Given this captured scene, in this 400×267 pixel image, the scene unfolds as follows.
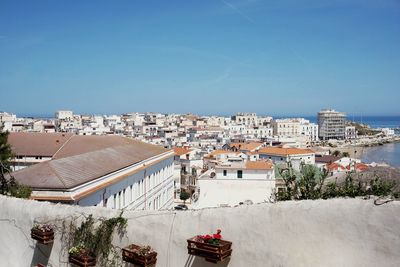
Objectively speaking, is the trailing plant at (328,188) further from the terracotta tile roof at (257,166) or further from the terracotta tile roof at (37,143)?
the terracotta tile roof at (37,143)

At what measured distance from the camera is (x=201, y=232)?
614 centimetres

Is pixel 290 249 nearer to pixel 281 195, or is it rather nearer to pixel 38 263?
pixel 281 195

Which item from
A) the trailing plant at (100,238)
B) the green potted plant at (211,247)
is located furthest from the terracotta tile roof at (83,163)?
the green potted plant at (211,247)

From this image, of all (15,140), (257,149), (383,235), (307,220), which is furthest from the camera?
(257,149)

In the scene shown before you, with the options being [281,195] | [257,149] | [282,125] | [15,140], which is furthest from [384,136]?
[281,195]

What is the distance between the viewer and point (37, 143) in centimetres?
3772

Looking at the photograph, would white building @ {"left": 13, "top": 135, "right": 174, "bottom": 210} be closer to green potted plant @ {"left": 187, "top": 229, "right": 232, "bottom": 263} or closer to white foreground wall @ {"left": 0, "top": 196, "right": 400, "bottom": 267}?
white foreground wall @ {"left": 0, "top": 196, "right": 400, "bottom": 267}

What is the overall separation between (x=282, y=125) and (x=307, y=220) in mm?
159641

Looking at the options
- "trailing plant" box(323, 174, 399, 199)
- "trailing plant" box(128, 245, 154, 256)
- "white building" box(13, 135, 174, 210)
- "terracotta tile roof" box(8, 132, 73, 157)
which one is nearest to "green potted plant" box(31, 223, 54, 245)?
"trailing plant" box(128, 245, 154, 256)

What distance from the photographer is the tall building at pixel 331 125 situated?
175 m

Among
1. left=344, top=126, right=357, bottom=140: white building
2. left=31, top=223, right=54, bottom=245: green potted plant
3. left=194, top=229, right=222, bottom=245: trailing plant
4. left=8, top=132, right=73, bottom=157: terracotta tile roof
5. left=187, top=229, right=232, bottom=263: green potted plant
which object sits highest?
left=194, top=229, right=222, bottom=245: trailing plant

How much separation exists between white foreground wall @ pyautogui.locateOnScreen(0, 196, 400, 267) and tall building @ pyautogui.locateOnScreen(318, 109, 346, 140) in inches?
6986

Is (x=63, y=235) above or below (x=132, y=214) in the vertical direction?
below

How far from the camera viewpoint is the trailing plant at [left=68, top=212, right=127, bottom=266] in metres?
6.98
